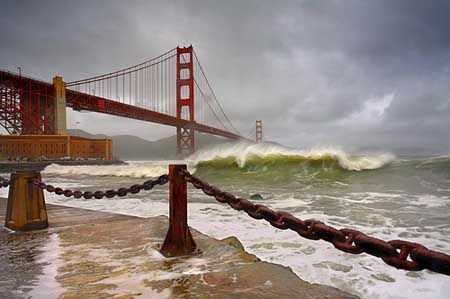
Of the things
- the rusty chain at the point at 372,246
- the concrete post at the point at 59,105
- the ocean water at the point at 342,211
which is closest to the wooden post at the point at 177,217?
the rusty chain at the point at 372,246

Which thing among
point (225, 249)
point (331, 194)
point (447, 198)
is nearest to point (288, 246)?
point (225, 249)

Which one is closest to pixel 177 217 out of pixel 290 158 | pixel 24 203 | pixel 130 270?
pixel 130 270

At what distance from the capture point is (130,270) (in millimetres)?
1902

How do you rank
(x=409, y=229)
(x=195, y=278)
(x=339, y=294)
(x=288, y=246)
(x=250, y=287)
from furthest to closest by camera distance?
(x=409, y=229), (x=288, y=246), (x=195, y=278), (x=250, y=287), (x=339, y=294)

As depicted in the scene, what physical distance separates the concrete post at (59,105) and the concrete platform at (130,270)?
33.8 meters

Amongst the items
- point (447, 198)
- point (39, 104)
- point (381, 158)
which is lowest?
point (447, 198)

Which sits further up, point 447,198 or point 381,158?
point 381,158

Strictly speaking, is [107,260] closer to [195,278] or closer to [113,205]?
[195,278]

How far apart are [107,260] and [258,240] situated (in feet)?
7.13

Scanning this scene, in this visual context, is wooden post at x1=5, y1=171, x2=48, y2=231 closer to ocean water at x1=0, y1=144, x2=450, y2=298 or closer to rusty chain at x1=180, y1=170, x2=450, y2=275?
ocean water at x1=0, y1=144, x2=450, y2=298

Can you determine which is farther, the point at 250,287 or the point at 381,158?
the point at 381,158

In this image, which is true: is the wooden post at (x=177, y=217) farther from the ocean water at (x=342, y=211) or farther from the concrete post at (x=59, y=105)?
the concrete post at (x=59, y=105)

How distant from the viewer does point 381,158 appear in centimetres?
1568

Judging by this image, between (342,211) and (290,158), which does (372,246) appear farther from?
(290,158)
